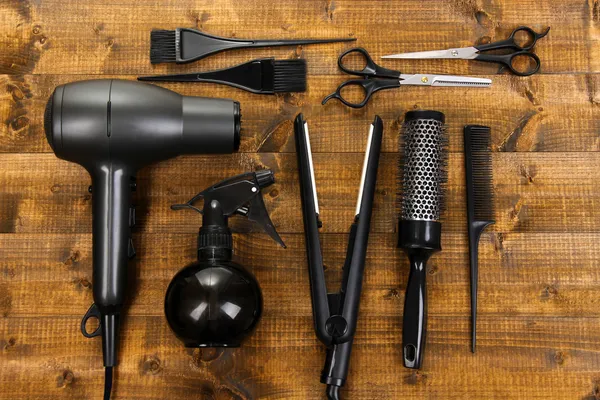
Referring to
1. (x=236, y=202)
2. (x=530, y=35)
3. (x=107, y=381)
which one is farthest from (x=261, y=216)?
(x=530, y=35)

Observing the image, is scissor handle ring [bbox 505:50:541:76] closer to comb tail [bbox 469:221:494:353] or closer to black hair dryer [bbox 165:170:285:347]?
comb tail [bbox 469:221:494:353]

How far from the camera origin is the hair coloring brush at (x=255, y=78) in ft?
3.20

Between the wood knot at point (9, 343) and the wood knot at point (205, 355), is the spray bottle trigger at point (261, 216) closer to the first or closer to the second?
the wood knot at point (205, 355)

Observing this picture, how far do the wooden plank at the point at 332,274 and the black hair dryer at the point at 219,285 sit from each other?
0.10 metres

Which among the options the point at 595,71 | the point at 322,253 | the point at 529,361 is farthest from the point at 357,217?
the point at 595,71

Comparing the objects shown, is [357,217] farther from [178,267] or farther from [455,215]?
[178,267]

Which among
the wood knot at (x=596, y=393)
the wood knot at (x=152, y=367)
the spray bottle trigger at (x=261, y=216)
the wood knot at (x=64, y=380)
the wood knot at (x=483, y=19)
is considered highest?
the wood knot at (x=483, y=19)

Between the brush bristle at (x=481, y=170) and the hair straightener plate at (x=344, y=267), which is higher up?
the brush bristle at (x=481, y=170)

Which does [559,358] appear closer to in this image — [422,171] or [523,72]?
[422,171]

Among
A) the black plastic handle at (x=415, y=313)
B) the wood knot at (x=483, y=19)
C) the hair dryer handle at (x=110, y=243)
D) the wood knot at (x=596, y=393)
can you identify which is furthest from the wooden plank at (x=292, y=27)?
the wood knot at (x=596, y=393)

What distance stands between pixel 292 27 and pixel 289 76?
4.0 inches

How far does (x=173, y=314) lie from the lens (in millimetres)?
820

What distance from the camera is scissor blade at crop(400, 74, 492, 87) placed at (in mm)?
978

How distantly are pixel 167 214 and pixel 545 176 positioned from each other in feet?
2.23
